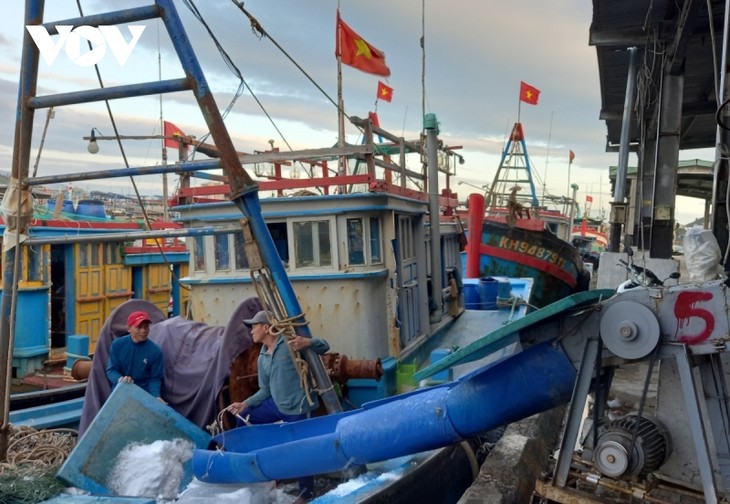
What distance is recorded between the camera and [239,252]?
681 cm

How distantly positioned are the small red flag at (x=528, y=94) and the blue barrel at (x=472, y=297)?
14.3m

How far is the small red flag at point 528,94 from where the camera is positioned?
23.7 m

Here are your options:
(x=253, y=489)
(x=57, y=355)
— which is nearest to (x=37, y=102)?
(x=253, y=489)

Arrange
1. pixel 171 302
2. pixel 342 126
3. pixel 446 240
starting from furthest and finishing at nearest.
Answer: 1. pixel 171 302
2. pixel 446 240
3. pixel 342 126

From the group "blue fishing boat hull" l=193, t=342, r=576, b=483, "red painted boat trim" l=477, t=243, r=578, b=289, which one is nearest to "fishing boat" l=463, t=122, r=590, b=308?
"red painted boat trim" l=477, t=243, r=578, b=289

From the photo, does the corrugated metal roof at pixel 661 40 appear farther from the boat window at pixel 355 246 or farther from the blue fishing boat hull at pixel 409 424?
the blue fishing boat hull at pixel 409 424

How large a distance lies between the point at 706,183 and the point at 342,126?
1978 centimetres

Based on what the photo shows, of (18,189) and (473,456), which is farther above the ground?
(18,189)

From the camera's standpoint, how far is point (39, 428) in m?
5.87

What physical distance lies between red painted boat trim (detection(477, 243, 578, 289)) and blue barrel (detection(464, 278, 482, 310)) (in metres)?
5.27

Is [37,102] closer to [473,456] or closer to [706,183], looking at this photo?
[473,456]

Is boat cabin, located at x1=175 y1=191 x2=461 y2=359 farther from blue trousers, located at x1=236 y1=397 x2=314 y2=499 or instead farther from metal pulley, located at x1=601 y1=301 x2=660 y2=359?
metal pulley, located at x1=601 y1=301 x2=660 y2=359

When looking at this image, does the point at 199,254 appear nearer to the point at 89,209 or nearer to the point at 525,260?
the point at 89,209

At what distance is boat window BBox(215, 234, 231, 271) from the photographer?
6.83m
